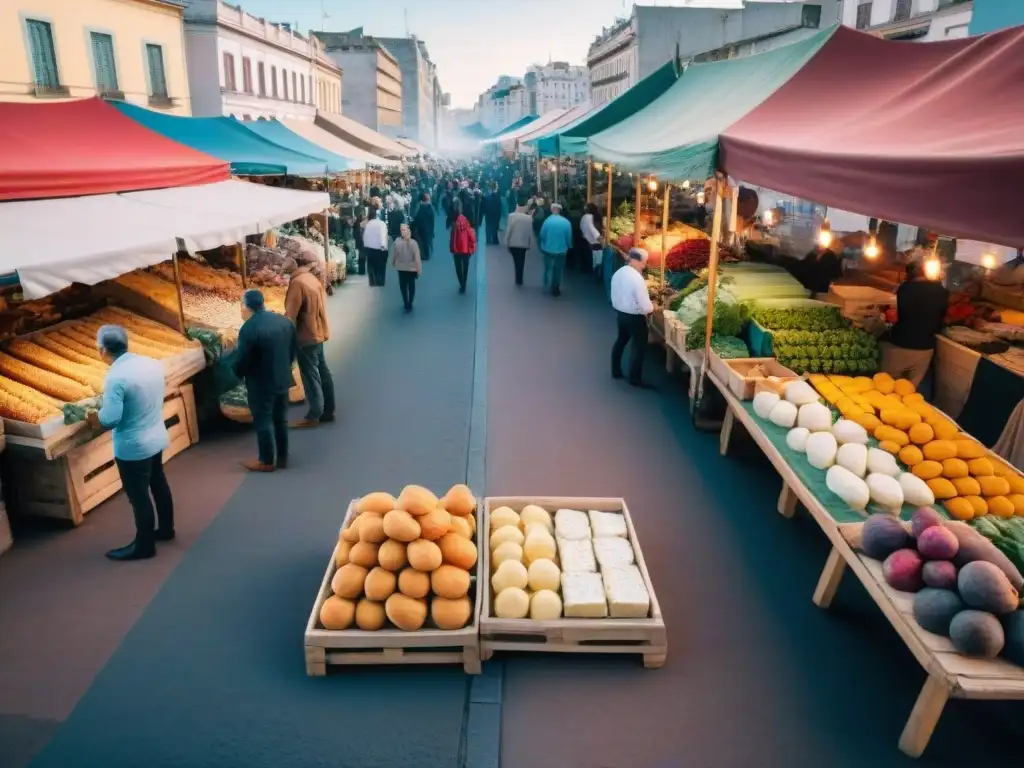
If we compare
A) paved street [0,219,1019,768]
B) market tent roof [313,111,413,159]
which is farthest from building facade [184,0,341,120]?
paved street [0,219,1019,768]

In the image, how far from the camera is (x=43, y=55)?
1858cm

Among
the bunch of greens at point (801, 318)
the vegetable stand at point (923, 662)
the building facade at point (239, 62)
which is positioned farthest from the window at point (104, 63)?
the vegetable stand at point (923, 662)

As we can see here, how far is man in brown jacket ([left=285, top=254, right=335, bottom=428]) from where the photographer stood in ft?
24.1

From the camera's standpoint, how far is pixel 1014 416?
5.90 metres

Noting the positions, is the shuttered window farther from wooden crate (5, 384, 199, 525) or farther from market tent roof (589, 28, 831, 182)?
wooden crate (5, 384, 199, 525)

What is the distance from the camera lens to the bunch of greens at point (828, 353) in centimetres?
679

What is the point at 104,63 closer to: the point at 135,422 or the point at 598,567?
the point at 135,422

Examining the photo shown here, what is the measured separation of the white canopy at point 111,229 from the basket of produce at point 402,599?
2708 millimetres

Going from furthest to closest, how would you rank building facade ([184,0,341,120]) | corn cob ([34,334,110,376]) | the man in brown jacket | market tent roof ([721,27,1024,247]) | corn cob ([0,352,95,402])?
building facade ([184,0,341,120]), the man in brown jacket, corn cob ([34,334,110,376]), corn cob ([0,352,95,402]), market tent roof ([721,27,1024,247])

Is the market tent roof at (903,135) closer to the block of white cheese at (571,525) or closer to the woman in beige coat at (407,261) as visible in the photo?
the block of white cheese at (571,525)

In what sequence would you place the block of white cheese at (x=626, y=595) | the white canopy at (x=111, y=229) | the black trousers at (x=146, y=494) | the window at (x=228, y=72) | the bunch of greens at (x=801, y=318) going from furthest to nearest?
the window at (x=228, y=72), the bunch of greens at (x=801, y=318), the black trousers at (x=146, y=494), the white canopy at (x=111, y=229), the block of white cheese at (x=626, y=595)

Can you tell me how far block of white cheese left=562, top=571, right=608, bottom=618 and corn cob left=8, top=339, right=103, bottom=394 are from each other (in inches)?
169

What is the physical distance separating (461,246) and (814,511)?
1092cm

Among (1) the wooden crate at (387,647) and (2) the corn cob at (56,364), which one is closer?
(1) the wooden crate at (387,647)
